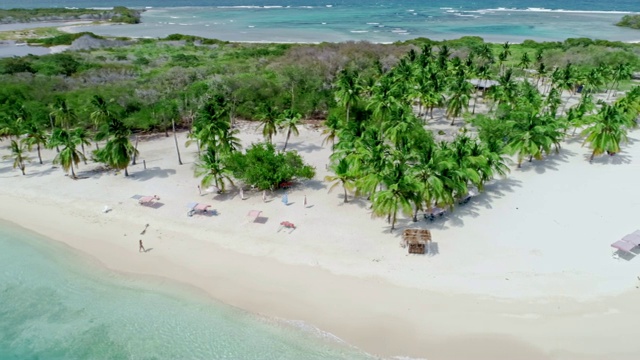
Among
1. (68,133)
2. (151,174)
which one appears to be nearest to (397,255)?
(151,174)

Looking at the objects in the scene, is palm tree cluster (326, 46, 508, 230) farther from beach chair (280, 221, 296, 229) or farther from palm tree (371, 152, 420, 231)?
beach chair (280, 221, 296, 229)

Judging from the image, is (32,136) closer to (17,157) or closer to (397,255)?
(17,157)

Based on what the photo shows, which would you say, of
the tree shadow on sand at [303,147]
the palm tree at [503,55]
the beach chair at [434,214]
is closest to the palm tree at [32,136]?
the tree shadow on sand at [303,147]

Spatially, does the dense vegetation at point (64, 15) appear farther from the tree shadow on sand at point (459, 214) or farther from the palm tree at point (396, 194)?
the palm tree at point (396, 194)

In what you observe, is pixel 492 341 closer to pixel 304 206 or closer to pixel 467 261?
pixel 467 261

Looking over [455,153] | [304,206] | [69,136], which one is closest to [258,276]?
[304,206]

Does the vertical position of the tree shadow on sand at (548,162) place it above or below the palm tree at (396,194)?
below

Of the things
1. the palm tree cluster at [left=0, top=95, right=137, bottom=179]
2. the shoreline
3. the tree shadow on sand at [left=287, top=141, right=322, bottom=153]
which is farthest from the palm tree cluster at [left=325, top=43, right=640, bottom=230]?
the palm tree cluster at [left=0, top=95, right=137, bottom=179]
